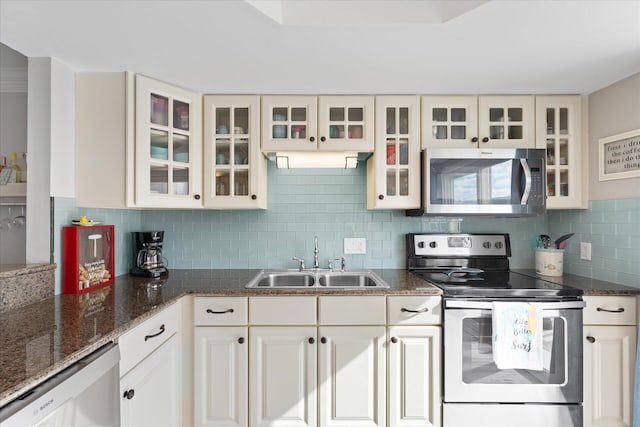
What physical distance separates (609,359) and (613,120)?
1.36m

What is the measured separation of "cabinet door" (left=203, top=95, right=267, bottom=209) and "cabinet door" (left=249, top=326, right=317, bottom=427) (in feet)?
2.69

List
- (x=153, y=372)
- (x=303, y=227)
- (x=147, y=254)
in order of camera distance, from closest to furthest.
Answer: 1. (x=153, y=372)
2. (x=147, y=254)
3. (x=303, y=227)

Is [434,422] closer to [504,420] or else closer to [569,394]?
[504,420]

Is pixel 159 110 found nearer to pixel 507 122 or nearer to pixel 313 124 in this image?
pixel 313 124

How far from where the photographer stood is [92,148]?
1820 mm

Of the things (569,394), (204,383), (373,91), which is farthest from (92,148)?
(569,394)

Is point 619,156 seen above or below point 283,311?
above

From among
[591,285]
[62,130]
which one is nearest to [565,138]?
[591,285]

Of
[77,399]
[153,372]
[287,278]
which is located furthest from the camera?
[287,278]

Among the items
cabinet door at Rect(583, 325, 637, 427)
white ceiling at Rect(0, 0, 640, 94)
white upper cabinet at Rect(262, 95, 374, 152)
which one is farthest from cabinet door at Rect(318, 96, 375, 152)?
cabinet door at Rect(583, 325, 637, 427)

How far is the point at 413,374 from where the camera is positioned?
1.80 m

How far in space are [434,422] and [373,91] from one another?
1942 millimetres

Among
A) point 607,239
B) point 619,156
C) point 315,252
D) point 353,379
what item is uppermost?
point 619,156

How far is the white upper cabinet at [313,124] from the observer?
6.92 feet
